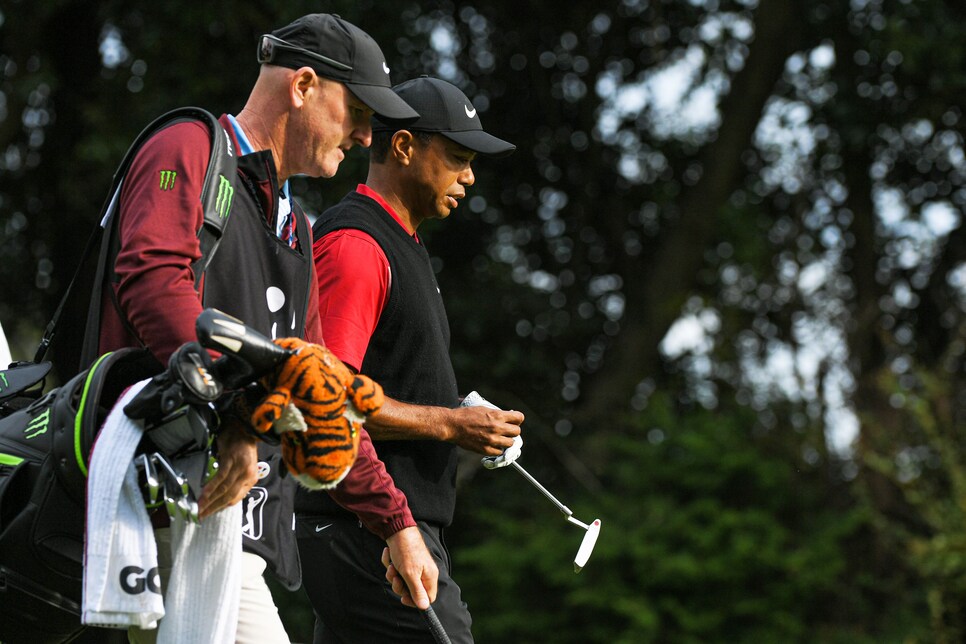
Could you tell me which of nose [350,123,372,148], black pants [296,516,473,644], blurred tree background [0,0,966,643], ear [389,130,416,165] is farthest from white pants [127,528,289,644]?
blurred tree background [0,0,966,643]

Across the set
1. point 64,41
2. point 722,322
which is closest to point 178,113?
point 722,322

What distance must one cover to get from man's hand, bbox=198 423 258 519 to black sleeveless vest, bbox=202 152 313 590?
1.10ft

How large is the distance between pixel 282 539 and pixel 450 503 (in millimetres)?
824

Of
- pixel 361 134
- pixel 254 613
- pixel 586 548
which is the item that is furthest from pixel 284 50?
pixel 586 548

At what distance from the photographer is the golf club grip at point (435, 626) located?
3.40m

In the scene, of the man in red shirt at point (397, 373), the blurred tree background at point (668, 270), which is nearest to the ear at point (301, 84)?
the man in red shirt at point (397, 373)

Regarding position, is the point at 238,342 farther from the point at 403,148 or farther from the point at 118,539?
the point at 403,148

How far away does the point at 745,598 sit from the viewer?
31.7 ft

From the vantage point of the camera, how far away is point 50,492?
2.43 meters

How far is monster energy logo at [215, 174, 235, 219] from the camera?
2666mm

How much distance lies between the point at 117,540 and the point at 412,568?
1.08 m

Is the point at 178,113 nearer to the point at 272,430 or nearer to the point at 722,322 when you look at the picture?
the point at 272,430

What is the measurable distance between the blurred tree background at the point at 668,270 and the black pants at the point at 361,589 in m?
5.91

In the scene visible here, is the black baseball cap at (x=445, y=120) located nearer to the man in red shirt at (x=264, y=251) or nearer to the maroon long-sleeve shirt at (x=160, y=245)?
the man in red shirt at (x=264, y=251)
